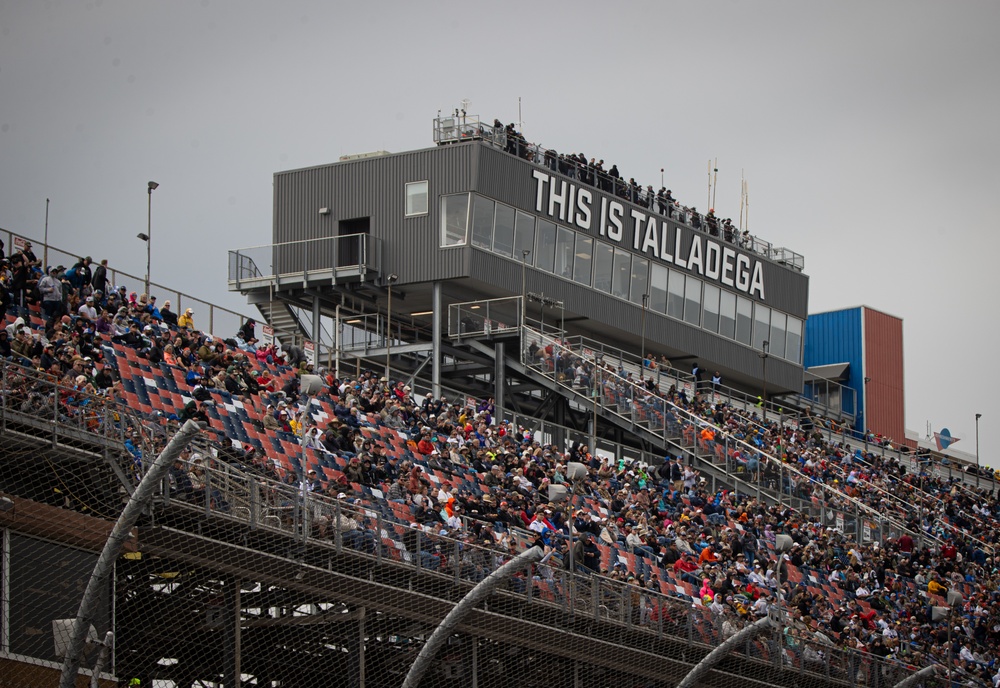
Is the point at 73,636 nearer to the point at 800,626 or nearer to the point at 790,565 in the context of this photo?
the point at 800,626

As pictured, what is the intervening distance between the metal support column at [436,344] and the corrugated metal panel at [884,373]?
2574cm

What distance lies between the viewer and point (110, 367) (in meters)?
23.0

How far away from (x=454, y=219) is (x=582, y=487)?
34.0ft

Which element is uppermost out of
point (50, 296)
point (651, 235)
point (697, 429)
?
point (651, 235)

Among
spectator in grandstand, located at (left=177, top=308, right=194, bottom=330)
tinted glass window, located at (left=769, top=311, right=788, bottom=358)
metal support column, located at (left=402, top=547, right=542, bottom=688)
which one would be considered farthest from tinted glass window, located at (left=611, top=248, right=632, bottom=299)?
metal support column, located at (left=402, top=547, right=542, bottom=688)

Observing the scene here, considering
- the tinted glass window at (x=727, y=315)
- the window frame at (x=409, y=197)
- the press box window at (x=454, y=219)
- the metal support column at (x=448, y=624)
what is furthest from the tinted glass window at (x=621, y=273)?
the metal support column at (x=448, y=624)

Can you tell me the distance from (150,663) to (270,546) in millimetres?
2210

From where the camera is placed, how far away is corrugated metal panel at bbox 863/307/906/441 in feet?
200

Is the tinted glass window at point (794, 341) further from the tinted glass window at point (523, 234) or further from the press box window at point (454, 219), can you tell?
the press box window at point (454, 219)

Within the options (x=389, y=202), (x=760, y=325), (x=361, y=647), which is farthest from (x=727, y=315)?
(x=361, y=647)

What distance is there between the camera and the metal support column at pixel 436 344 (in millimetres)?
38906

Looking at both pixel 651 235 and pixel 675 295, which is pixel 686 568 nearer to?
pixel 651 235

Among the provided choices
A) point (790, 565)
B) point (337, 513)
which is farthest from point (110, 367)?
point (790, 565)

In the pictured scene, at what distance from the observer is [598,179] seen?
44.3 metres
